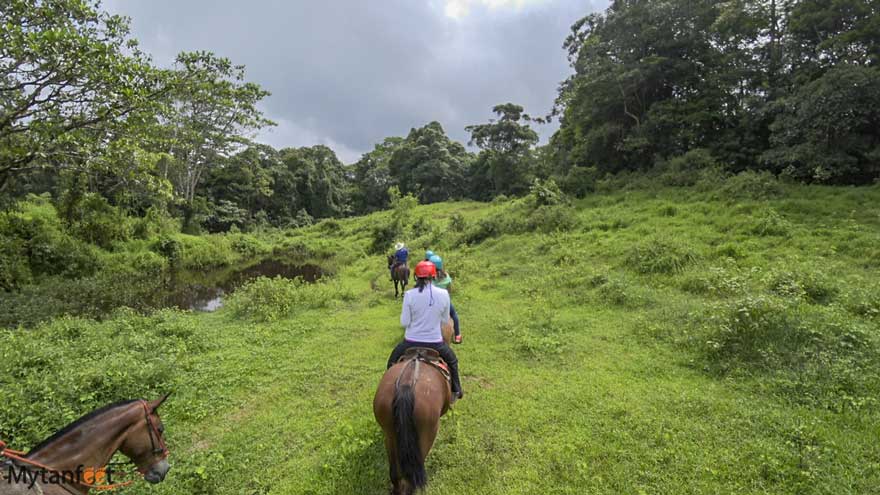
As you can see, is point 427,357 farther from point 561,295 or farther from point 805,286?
point 805,286

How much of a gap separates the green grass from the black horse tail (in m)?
0.73

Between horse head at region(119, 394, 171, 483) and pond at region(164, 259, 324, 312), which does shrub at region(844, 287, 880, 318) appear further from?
pond at region(164, 259, 324, 312)

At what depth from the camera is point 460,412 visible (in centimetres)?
534

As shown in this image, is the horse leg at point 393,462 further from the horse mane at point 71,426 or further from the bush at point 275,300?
the bush at point 275,300

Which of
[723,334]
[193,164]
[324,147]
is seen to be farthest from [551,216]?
[324,147]

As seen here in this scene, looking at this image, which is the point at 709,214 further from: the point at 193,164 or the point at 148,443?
the point at 193,164

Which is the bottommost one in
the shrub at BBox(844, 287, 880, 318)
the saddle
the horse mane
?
the shrub at BBox(844, 287, 880, 318)

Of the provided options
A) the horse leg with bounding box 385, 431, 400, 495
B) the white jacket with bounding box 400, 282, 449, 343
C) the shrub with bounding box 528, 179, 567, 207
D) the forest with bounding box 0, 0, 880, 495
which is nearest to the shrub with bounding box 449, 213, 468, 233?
A: the forest with bounding box 0, 0, 880, 495

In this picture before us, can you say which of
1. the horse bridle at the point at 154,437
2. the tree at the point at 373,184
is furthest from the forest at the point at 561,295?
the tree at the point at 373,184

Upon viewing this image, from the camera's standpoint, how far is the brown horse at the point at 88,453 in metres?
2.49

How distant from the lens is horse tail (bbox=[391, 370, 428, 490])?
3.45 m

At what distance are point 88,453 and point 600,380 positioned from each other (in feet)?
19.7

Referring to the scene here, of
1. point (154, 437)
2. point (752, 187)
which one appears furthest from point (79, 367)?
point (752, 187)

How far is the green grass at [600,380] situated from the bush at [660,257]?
0.06m
